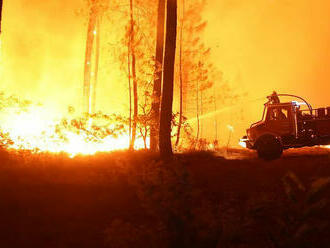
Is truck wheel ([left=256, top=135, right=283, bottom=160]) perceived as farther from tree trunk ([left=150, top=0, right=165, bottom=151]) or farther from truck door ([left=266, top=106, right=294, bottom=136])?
tree trunk ([left=150, top=0, right=165, bottom=151])

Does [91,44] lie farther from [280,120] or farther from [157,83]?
[280,120]

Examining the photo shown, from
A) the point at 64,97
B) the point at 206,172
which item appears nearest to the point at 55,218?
the point at 206,172

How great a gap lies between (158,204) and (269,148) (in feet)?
28.2

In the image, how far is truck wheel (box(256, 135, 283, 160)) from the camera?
12562 mm

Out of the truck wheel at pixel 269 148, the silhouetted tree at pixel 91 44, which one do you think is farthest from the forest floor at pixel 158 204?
the silhouetted tree at pixel 91 44

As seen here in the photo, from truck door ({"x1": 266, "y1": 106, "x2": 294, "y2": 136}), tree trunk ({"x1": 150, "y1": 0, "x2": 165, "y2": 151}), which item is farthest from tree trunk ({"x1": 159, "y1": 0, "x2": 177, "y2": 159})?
truck door ({"x1": 266, "y1": 106, "x2": 294, "y2": 136})

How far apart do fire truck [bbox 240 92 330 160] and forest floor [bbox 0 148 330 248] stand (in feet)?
4.80

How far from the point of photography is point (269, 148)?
12594 millimetres

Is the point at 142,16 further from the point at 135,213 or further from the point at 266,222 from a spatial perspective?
the point at 266,222

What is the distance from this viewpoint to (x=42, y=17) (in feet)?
84.0

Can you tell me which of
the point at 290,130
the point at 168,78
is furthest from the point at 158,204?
the point at 290,130

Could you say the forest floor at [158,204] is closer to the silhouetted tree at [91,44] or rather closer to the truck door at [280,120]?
the truck door at [280,120]

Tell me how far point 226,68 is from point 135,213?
1009 inches

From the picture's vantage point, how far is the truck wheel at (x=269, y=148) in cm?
1256
